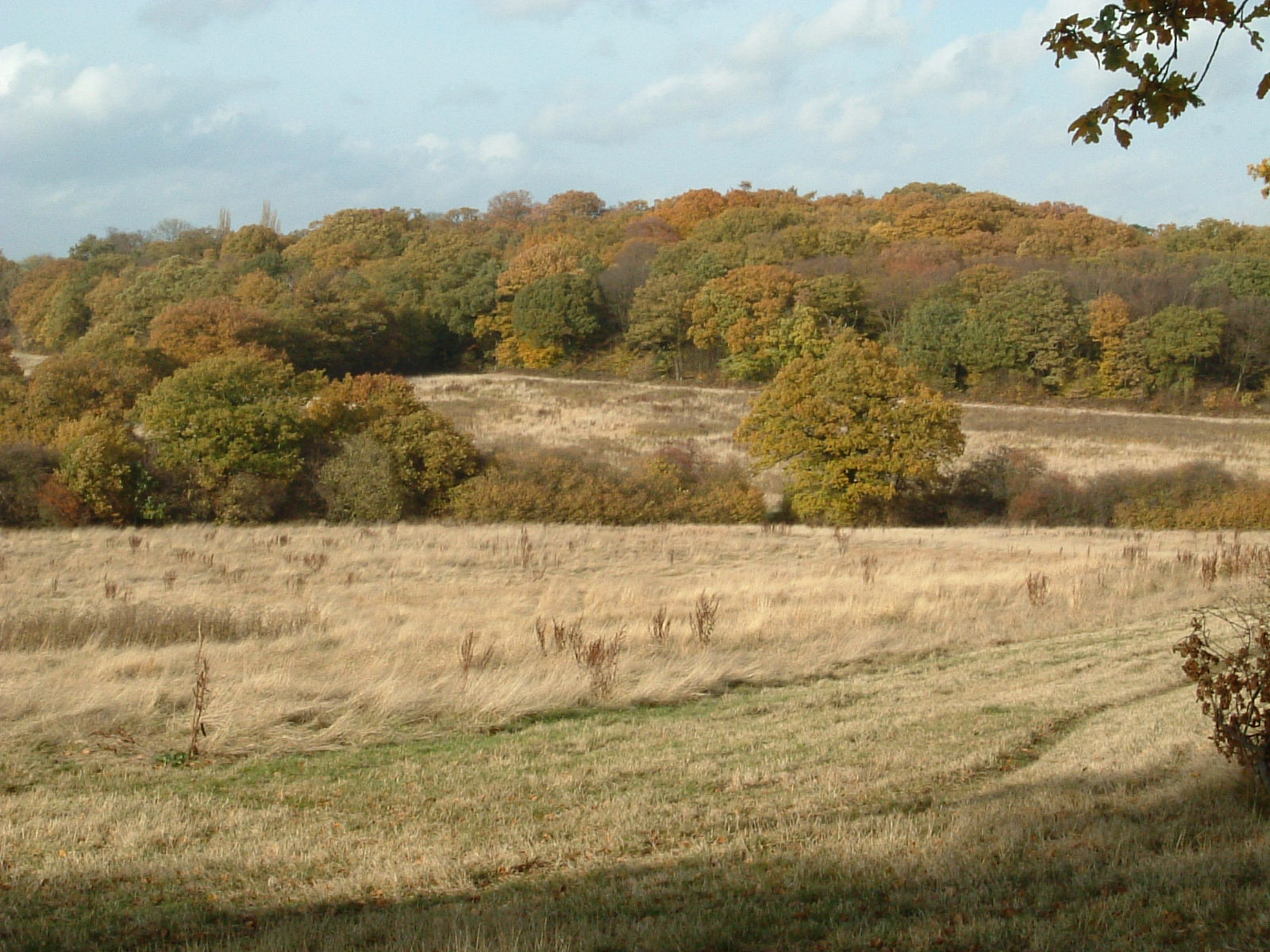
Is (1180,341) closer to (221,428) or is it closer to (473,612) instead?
(221,428)

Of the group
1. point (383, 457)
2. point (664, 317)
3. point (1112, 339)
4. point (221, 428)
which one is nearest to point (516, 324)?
point (664, 317)

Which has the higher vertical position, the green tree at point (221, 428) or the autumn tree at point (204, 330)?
the autumn tree at point (204, 330)

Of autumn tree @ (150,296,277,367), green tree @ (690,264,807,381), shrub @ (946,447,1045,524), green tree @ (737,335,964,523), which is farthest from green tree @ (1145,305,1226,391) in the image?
autumn tree @ (150,296,277,367)

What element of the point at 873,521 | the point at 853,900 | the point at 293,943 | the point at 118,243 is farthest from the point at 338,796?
the point at 118,243

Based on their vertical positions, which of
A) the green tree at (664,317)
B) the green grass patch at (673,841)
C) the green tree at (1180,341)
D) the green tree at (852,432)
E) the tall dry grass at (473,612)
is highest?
the green tree at (664,317)

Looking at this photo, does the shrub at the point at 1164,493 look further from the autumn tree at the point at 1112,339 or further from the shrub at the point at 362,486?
the shrub at the point at 362,486

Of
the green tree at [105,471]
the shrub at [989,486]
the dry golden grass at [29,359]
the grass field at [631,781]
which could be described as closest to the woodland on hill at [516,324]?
the green tree at [105,471]

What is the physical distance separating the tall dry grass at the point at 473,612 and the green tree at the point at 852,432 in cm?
637

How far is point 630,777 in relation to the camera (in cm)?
855

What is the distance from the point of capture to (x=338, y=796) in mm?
8180

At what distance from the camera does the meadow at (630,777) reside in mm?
5156

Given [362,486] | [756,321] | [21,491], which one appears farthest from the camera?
[756,321]

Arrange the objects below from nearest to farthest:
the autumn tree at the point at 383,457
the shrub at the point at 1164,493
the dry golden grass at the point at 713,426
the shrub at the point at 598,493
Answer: the autumn tree at the point at 383,457 → the shrub at the point at 598,493 → the shrub at the point at 1164,493 → the dry golden grass at the point at 713,426

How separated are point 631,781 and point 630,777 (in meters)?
0.17
